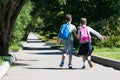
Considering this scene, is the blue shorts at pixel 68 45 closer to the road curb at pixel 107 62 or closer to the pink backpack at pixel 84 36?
the pink backpack at pixel 84 36

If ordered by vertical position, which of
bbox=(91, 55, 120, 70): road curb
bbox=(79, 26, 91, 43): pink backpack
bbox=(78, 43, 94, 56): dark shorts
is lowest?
bbox=(91, 55, 120, 70): road curb

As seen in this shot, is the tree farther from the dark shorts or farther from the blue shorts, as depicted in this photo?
the dark shorts

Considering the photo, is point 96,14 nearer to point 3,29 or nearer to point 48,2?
point 48,2

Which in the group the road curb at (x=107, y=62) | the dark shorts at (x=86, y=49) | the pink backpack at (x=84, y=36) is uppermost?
the pink backpack at (x=84, y=36)

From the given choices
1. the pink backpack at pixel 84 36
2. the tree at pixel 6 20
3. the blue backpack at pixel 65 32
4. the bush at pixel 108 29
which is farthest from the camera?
the bush at pixel 108 29

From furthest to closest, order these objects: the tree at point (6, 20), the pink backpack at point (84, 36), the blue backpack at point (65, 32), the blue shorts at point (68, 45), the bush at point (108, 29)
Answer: the bush at point (108, 29) < the tree at point (6, 20) < the blue shorts at point (68, 45) < the blue backpack at point (65, 32) < the pink backpack at point (84, 36)

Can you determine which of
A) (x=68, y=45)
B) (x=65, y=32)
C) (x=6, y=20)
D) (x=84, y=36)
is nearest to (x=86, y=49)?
(x=84, y=36)

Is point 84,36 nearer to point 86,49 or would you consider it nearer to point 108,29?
point 86,49

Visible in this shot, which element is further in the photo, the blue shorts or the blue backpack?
the blue shorts

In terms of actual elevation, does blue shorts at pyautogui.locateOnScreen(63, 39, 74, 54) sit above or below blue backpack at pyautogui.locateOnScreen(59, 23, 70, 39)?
below

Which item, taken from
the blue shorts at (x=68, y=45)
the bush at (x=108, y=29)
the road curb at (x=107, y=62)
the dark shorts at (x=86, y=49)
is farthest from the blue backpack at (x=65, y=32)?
the bush at (x=108, y=29)

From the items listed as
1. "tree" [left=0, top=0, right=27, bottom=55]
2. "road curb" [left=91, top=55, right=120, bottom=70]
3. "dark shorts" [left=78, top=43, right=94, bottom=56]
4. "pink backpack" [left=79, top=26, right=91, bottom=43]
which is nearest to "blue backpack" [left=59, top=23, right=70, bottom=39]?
A: "pink backpack" [left=79, top=26, right=91, bottom=43]

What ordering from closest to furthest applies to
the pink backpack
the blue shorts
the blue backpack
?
the pink backpack
the blue backpack
the blue shorts

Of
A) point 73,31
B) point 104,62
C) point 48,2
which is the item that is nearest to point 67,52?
point 73,31
